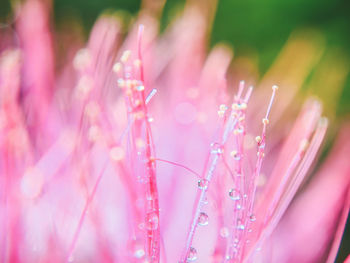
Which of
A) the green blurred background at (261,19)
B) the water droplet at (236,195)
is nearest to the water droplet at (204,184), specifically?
the water droplet at (236,195)

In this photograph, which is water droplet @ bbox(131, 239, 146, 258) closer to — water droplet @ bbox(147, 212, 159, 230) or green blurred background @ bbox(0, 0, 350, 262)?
water droplet @ bbox(147, 212, 159, 230)

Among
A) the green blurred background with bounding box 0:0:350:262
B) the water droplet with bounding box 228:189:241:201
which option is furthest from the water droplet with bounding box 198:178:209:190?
the green blurred background with bounding box 0:0:350:262

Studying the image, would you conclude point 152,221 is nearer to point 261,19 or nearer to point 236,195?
point 236,195

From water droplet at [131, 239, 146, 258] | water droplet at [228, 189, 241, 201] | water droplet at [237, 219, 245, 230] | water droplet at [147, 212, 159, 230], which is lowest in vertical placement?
water droplet at [131, 239, 146, 258]

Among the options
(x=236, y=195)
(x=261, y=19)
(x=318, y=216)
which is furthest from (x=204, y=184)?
(x=261, y=19)

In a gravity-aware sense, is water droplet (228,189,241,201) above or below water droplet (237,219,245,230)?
above

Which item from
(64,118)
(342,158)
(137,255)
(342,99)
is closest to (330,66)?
(342,99)

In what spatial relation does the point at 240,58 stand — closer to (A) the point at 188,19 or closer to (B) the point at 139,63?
(A) the point at 188,19

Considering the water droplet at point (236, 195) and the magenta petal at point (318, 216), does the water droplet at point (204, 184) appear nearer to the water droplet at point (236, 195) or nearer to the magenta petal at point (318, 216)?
the water droplet at point (236, 195)

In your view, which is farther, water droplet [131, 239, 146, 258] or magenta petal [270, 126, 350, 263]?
magenta petal [270, 126, 350, 263]
